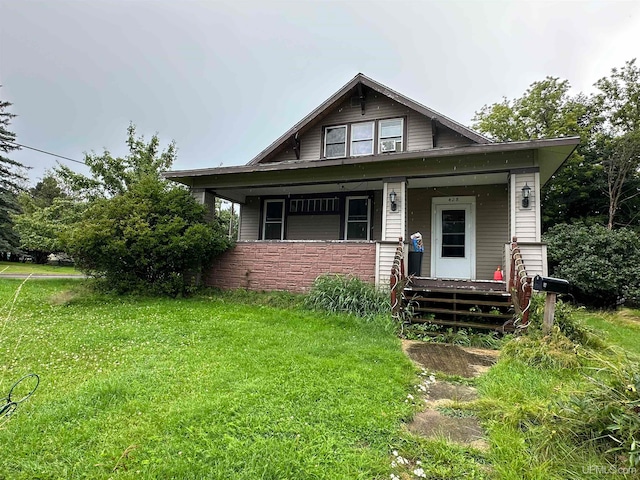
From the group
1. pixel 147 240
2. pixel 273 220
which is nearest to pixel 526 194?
pixel 273 220

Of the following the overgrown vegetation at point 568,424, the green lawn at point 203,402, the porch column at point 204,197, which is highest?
the porch column at point 204,197

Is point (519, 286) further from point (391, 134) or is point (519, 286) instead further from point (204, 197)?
point (204, 197)

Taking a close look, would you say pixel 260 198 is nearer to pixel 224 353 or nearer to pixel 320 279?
pixel 320 279

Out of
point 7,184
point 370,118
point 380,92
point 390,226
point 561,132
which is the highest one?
point 561,132

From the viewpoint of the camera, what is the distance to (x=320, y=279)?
7.50 m

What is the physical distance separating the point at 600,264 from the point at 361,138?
788 cm

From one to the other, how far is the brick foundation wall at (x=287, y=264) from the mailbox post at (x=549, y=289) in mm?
3543

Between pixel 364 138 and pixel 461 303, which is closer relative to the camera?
pixel 461 303

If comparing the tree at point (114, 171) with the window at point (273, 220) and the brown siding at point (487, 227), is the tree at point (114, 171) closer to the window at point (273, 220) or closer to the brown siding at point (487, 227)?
the window at point (273, 220)

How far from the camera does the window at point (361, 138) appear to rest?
9758 millimetres

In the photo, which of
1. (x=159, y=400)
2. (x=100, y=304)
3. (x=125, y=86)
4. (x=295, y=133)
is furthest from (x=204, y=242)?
(x=125, y=86)

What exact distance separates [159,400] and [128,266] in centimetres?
646

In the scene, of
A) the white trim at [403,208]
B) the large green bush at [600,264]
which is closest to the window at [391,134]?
the white trim at [403,208]

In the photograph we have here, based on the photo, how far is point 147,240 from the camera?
774 cm
